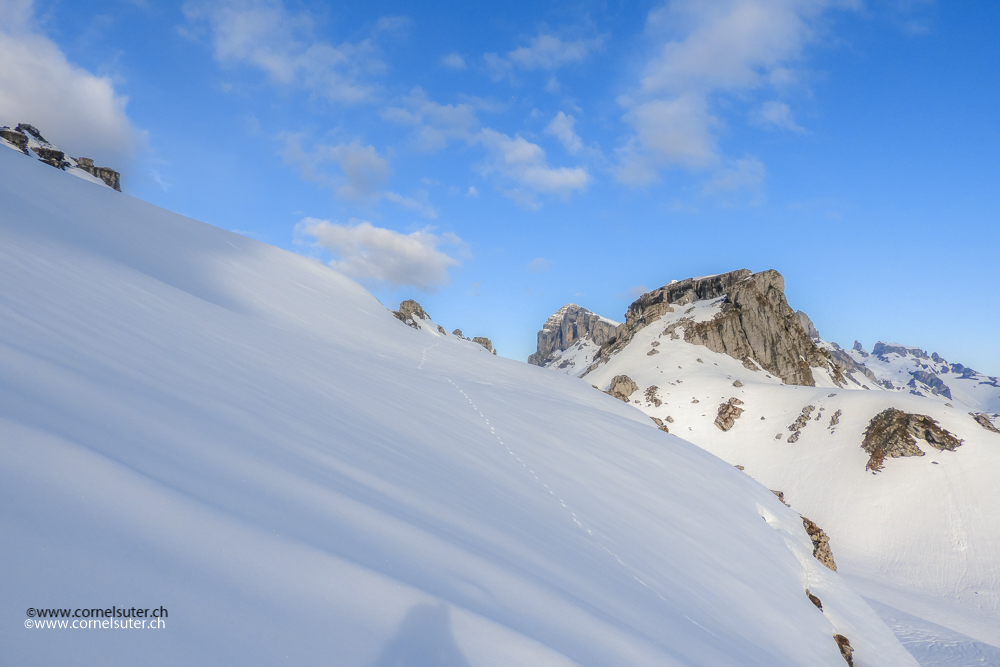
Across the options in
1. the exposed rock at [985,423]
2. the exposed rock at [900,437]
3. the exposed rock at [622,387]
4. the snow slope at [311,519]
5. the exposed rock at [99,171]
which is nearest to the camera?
the snow slope at [311,519]

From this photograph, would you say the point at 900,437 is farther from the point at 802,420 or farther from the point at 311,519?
the point at 311,519

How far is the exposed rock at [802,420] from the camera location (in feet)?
137

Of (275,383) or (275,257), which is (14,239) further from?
(275,257)

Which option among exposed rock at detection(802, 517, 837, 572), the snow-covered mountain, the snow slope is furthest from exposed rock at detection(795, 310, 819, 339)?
the snow slope

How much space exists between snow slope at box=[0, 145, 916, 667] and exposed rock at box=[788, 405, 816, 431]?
36705 millimetres

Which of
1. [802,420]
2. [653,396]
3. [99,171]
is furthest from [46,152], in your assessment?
[802,420]

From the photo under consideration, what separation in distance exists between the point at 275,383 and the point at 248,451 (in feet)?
10.8

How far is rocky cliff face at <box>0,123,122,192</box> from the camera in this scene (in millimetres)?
50000

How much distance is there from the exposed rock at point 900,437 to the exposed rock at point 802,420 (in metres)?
5.15

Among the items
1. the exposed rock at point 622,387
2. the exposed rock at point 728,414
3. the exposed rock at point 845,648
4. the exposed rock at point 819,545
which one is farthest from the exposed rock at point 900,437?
the exposed rock at point 845,648

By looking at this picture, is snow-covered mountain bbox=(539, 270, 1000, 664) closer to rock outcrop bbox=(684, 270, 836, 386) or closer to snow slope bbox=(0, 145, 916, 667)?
rock outcrop bbox=(684, 270, 836, 386)

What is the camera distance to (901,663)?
10.0m

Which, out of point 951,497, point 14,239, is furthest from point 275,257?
point 951,497

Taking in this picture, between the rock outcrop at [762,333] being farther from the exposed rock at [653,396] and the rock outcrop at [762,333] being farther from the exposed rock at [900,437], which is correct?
the exposed rock at [900,437]
